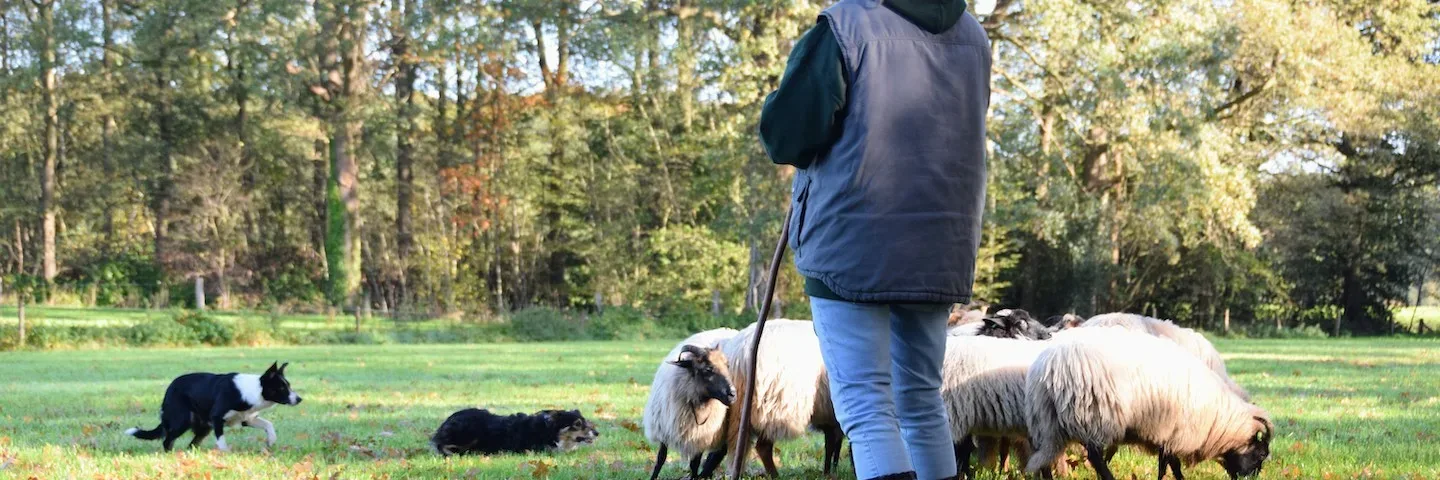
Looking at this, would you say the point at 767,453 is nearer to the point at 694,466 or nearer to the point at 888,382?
the point at 694,466

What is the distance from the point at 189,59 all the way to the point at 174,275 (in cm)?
723

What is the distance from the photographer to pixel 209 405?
7.72 metres

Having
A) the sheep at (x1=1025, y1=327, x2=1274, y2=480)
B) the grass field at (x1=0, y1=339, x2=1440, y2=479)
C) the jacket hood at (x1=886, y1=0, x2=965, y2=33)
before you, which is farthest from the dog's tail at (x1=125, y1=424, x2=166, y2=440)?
the jacket hood at (x1=886, y1=0, x2=965, y2=33)

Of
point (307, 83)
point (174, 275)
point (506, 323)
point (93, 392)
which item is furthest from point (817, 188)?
point (174, 275)

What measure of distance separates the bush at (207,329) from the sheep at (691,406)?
797 inches

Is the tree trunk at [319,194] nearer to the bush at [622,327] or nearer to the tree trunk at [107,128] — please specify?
the tree trunk at [107,128]

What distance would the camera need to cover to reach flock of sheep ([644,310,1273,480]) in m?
5.54

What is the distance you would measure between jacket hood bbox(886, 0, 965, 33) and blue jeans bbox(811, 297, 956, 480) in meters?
0.82

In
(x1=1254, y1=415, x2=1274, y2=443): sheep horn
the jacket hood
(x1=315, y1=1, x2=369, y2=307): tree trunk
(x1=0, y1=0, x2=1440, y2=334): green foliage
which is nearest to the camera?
the jacket hood

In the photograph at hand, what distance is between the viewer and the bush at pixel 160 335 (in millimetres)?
23766

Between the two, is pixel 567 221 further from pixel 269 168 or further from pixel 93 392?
pixel 93 392

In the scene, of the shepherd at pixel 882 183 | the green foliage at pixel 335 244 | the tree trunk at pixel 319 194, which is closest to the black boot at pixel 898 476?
the shepherd at pixel 882 183

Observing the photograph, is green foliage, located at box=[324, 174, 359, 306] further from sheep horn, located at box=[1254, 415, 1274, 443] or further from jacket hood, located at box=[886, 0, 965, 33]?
jacket hood, located at box=[886, 0, 965, 33]

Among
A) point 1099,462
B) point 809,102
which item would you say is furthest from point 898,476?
point 1099,462
